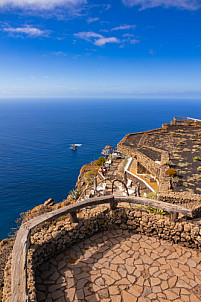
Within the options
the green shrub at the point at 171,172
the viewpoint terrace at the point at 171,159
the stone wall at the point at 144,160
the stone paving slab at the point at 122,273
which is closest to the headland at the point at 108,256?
the stone paving slab at the point at 122,273

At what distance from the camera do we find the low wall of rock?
7.04m

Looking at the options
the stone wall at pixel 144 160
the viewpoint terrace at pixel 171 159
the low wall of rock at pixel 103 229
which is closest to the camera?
the low wall of rock at pixel 103 229

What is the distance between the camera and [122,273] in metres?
6.37

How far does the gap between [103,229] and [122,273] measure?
2.47 metres

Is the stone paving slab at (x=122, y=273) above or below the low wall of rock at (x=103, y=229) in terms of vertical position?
below

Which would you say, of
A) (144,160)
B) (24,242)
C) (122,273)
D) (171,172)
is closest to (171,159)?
(144,160)

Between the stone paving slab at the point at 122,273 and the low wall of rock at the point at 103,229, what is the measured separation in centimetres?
31

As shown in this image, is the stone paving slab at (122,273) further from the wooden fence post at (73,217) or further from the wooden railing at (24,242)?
the wooden railing at (24,242)

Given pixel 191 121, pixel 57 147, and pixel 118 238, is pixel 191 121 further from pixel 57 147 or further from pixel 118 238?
pixel 57 147

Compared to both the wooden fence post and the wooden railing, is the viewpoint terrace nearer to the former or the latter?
the wooden railing

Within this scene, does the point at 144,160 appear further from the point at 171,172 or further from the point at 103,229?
the point at 103,229

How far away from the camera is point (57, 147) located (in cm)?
10688

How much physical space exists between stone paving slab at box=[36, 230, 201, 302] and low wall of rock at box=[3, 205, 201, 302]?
311 millimetres

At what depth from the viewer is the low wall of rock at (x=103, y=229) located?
7043 mm
